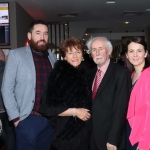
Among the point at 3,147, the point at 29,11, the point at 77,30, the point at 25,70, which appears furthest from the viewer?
the point at 77,30

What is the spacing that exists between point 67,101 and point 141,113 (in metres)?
0.59

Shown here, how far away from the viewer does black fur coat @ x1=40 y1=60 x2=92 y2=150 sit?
75.4 inches

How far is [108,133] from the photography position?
1.89 meters

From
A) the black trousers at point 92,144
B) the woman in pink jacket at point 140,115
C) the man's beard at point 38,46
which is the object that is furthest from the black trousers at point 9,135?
the woman in pink jacket at point 140,115

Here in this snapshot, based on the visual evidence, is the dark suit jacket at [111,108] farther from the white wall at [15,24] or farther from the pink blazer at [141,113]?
the white wall at [15,24]

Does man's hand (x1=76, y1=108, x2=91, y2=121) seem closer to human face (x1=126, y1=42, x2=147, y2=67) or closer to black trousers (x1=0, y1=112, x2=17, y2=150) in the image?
human face (x1=126, y1=42, x2=147, y2=67)

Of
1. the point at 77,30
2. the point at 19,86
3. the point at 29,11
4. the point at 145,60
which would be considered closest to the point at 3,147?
the point at 19,86

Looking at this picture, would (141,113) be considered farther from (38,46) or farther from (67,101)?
(38,46)

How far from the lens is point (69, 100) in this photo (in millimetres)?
1921

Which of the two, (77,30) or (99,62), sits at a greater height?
(77,30)

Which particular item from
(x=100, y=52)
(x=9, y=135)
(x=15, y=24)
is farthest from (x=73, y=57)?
(x=15, y=24)

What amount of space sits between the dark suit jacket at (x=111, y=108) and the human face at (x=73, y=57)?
272 mm

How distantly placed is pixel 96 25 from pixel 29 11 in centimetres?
346

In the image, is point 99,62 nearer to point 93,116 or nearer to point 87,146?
point 93,116
